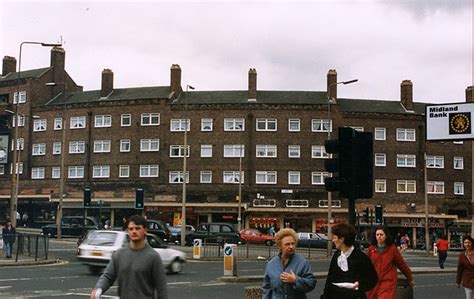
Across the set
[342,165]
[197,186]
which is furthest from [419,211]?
[342,165]

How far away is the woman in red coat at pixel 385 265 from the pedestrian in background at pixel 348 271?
207 cm

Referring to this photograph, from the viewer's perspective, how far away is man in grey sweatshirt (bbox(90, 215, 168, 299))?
577 centimetres

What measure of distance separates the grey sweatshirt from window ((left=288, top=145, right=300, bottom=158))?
58226 mm

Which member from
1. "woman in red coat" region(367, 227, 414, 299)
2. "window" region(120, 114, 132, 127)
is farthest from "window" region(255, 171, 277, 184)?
"woman in red coat" region(367, 227, 414, 299)

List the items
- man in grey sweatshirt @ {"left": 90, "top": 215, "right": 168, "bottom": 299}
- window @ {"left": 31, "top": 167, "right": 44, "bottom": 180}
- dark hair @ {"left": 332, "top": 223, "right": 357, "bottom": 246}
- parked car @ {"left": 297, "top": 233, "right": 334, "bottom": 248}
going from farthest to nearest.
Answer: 1. window @ {"left": 31, "top": 167, "right": 44, "bottom": 180}
2. parked car @ {"left": 297, "top": 233, "right": 334, "bottom": 248}
3. dark hair @ {"left": 332, "top": 223, "right": 357, "bottom": 246}
4. man in grey sweatshirt @ {"left": 90, "top": 215, "right": 168, "bottom": 299}

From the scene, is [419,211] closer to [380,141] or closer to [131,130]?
[380,141]

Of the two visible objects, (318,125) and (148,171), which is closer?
(318,125)

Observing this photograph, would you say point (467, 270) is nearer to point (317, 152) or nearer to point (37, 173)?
point (317, 152)

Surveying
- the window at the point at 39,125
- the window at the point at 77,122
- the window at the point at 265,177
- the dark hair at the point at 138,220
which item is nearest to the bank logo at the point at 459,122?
the dark hair at the point at 138,220

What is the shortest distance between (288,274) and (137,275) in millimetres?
1406

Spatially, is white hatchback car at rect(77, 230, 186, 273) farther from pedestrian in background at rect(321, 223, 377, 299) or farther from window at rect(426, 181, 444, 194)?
window at rect(426, 181, 444, 194)

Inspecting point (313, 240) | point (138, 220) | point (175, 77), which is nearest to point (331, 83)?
point (175, 77)

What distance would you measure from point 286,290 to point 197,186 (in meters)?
57.4

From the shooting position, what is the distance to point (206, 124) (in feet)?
212
